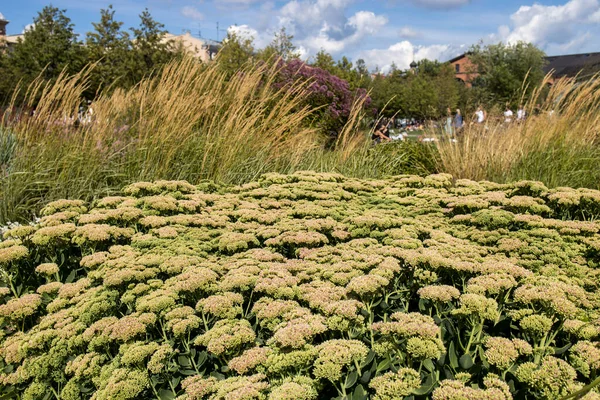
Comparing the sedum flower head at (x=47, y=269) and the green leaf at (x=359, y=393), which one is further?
the sedum flower head at (x=47, y=269)

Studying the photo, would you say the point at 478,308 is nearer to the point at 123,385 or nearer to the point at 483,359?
the point at 483,359

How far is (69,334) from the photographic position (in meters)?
1.94

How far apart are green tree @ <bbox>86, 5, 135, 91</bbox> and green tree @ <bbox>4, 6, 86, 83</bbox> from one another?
3.69 meters

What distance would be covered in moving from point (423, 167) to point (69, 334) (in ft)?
19.2

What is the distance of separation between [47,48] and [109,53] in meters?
9.71

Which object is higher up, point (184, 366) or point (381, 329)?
point (381, 329)

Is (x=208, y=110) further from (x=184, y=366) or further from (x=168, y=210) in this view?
(x=184, y=366)

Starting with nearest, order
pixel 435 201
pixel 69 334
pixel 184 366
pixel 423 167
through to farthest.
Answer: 1. pixel 184 366
2. pixel 69 334
3. pixel 435 201
4. pixel 423 167

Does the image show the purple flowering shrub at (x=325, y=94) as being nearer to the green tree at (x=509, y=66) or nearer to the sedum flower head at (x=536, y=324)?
the sedum flower head at (x=536, y=324)

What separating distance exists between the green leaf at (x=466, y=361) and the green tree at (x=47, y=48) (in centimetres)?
2501

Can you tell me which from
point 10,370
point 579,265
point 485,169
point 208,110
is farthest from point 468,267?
point 208,110

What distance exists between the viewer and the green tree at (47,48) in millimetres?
23219

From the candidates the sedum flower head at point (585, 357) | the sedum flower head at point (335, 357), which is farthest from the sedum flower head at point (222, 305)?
the sedum flower head at point (585, 357)

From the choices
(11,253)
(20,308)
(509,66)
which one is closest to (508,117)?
(11,253)
